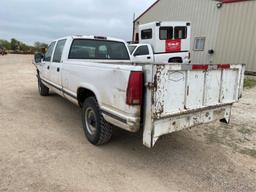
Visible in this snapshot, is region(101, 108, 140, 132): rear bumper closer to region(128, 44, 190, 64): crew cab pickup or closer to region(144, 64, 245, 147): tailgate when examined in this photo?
region(144, 64, 245, 147): tailgate

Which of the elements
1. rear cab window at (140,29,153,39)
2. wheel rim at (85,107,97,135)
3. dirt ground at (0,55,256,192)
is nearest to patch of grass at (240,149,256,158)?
dirt ground at (0,55,256,192)

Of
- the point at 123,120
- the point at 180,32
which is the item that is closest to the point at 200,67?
the point at 123,120

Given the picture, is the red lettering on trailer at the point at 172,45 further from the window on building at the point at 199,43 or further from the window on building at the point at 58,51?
the window on building at the point at 58,51

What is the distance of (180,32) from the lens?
45.2ft

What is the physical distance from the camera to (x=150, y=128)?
307 centimetres

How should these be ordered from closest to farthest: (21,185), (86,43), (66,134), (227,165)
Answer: (21,185) → (227,165) → (66,134) → (86,43)

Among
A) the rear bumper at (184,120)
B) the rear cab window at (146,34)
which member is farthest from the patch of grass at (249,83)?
the rear bumper at (184,120)

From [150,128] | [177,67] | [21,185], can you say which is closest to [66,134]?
[21,185]

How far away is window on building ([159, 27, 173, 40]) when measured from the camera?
43.5 feet

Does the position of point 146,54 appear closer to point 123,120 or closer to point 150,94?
point 123,120

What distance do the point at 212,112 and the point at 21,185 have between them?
292 centimetres

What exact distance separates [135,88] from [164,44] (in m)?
10.8

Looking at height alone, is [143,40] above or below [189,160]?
above

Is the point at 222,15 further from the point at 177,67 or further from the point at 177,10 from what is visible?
the point at 177,67
